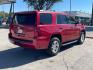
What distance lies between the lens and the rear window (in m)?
8.78

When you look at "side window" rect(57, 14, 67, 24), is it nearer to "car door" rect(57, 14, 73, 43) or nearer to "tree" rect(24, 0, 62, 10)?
"car door" rect(57, 14, 73, 43)

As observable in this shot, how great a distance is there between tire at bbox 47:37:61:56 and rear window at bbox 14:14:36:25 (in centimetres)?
125

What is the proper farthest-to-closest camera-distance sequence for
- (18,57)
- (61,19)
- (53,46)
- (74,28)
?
1. (74,28)
2. (61,19)
3. (53,46)
4. (18,57)

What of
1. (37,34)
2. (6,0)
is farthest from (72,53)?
(6,0)

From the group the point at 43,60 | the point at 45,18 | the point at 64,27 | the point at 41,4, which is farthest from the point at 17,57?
the point at 41,4

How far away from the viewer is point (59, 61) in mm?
8672

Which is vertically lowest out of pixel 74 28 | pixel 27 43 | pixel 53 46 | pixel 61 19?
pixel 53 46

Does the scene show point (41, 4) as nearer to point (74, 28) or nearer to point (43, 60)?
point (74, 28)

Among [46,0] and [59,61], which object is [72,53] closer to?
[59,61]

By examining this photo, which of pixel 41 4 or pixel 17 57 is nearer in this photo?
pixel 17 57

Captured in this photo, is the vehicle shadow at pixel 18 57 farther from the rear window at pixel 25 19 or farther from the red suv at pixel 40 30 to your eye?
the rear window at pixel 25 19

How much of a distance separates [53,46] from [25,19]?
1.67m

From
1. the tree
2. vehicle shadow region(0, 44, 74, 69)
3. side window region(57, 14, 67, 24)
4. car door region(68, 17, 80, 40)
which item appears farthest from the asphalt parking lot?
the tree

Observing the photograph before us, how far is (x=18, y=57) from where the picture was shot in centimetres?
930
